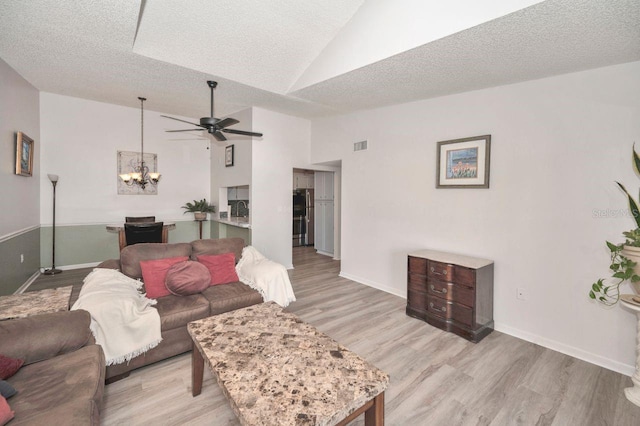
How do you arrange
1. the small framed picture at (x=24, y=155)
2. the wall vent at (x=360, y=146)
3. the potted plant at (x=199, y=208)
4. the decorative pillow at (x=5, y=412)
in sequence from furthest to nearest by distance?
the potted plant at (x=199, y=208) < the wall vent at (x=360, y=146) < the small framed picture at (x=24, y=155) < the decorative pillow at (x=5, y=412)

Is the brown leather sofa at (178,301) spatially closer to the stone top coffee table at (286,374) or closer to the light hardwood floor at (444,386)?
the light hardwood floor at (444,386)

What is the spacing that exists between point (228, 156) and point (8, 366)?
4.49 metres

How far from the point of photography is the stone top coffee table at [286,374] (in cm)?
122

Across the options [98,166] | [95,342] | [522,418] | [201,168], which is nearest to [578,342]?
[522,418]

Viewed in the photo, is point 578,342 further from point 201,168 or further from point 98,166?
point 98,166

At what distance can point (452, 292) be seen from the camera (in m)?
3.04

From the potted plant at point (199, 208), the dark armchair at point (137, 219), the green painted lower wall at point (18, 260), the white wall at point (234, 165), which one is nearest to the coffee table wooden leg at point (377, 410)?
the white wall at point (234, 165)

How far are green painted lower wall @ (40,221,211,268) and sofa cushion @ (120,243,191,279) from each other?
3.14 metres

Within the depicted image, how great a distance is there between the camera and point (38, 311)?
204 cm

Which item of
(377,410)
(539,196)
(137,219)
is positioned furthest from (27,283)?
(539,196)

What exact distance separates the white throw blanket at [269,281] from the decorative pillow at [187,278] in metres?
0.43

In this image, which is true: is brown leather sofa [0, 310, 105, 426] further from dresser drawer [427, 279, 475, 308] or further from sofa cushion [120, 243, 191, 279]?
dresser drawer [427, 279, 475, 308]

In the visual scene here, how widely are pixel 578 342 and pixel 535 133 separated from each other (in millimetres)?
2032

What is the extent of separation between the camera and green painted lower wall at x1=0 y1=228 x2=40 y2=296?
3324 millimetres
